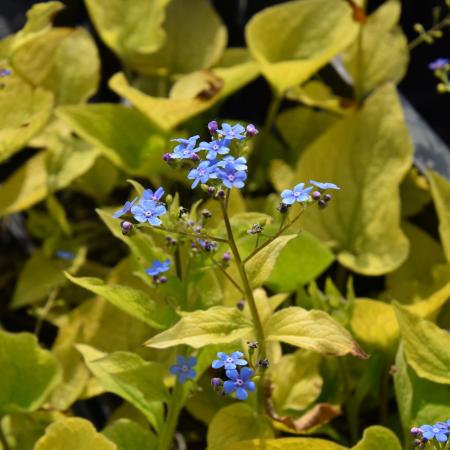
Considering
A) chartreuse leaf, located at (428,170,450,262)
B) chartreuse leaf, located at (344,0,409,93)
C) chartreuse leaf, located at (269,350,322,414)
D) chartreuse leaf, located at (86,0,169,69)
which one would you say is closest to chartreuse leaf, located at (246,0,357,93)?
chartreuse leaf, located at (344,0,409,93)

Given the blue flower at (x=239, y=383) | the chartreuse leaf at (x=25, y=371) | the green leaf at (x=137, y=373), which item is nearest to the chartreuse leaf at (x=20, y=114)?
the chartreuse leaf at (x=25, y=371)

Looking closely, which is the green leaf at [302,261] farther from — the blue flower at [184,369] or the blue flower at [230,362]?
the blue flower at [230,362]

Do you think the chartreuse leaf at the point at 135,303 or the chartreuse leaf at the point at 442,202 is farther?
the chartreuse leaf at the point at 442,202

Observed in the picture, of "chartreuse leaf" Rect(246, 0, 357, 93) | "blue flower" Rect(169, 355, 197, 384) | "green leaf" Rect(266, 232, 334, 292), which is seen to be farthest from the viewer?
"chartreuse leaf" Rect(246, 0, 357, 93)

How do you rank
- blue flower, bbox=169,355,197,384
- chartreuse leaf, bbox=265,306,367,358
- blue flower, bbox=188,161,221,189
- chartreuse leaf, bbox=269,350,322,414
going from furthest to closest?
chartreuse leaf, bbox=269,350,322,414, blue flower, bbox=169,355,197,384, chartreuse leaf, bbox=265,306,367,358, blue flower, bbox=188,161,221,189

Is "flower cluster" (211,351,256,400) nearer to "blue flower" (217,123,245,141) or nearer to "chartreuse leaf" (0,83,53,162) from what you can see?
"blue flower" (217,123,245,141)
